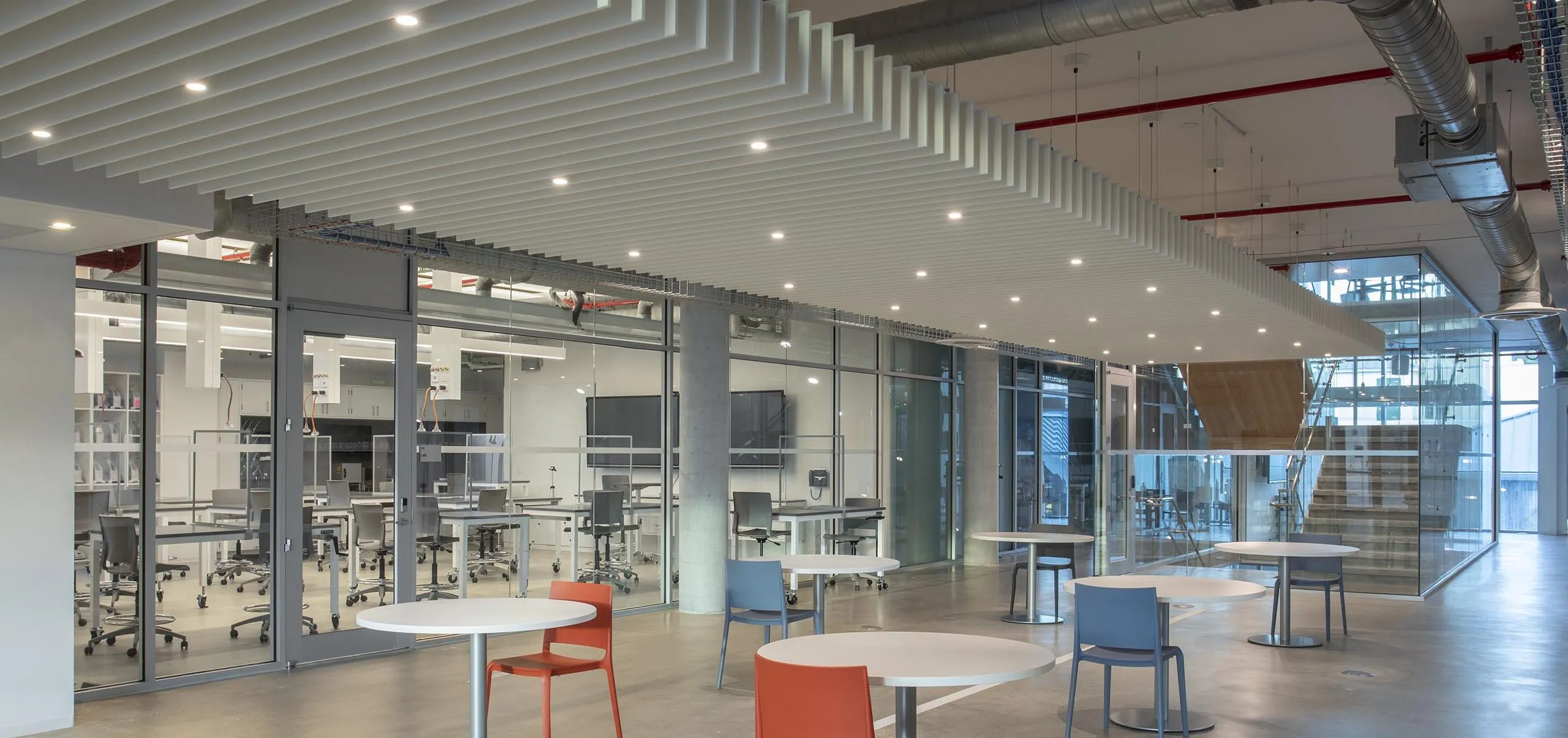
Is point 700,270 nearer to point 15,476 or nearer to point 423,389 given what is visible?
point 423,389

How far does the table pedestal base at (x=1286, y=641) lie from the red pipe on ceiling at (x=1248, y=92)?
15.1 feet

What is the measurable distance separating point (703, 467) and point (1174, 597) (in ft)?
18.3

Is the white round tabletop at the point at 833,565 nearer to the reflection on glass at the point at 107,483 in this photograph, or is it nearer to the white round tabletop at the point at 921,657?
the white round tabletop at the point at 921,657

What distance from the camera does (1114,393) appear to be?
17422 mm

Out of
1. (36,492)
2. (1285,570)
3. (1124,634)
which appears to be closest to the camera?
(1124,634)

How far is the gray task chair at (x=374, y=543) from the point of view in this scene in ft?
29.6

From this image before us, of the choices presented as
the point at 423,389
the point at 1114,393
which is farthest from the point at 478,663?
the point at 1114,393

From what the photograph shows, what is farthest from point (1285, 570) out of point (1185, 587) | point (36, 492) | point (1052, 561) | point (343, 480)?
point (36, 492)

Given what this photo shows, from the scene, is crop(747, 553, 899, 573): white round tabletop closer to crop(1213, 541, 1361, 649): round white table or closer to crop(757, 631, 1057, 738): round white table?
crop(757, 631, 1057, 738): round white table

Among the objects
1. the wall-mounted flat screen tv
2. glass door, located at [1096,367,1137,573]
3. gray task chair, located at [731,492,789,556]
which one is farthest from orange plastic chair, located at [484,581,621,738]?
glass door, located at [1096,367,1137,573]

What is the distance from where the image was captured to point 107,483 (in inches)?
297

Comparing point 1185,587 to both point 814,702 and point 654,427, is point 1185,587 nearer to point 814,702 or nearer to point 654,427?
point 814,702

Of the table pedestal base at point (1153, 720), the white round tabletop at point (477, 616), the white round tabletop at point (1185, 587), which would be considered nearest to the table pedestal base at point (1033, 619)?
the white round tabletop at point (1185, 587)

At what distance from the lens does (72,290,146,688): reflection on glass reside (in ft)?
24.1
